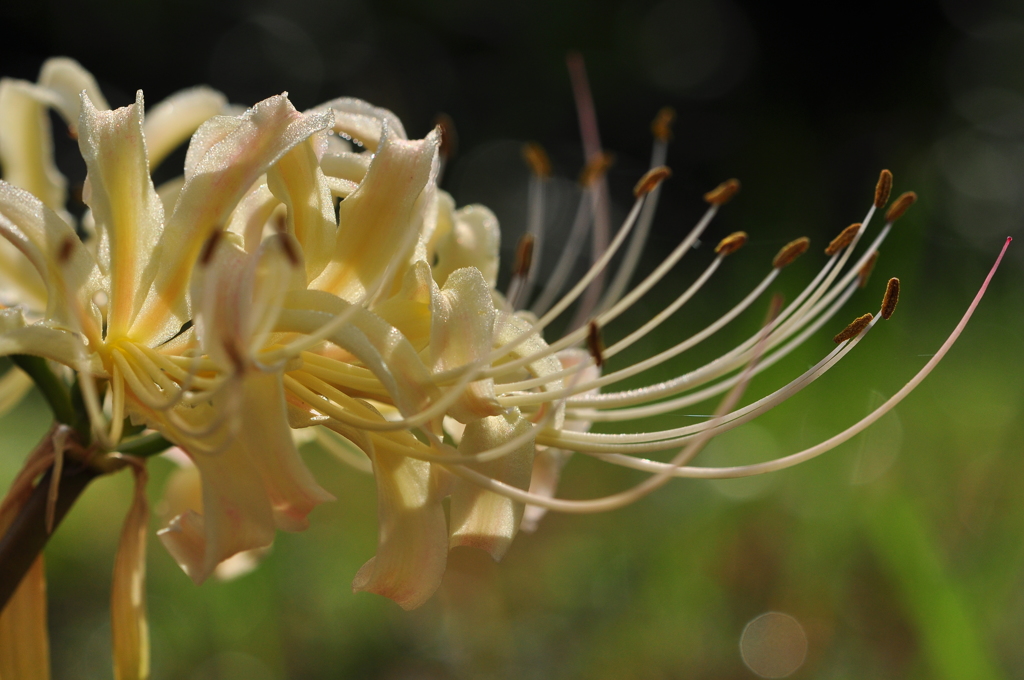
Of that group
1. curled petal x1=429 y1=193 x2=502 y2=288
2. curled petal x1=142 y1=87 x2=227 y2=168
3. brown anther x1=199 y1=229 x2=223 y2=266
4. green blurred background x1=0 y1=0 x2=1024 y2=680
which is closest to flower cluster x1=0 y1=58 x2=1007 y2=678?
brown anther x1=199 y1=229 x2=223 y2=266

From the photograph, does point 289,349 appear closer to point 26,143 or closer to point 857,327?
point 857,327

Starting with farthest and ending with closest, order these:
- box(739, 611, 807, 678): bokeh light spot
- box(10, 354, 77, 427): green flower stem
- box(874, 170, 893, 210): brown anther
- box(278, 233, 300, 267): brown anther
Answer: box(739, 611, 807, 678): bokeh light spot
box(874, 170, 893, 210): brown anther
box(10, 354, 77, 427): green flower stem
box(278, 233, 300, 267): brown anther

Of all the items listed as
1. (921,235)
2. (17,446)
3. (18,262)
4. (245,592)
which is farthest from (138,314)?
(17,446)

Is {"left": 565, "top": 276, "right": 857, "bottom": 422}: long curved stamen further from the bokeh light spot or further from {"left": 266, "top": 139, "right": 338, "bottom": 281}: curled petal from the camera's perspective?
the bokeh light spot

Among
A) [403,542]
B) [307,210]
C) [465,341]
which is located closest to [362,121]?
[307,210]

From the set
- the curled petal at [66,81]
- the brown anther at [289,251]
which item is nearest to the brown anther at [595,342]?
the brown anther at [289,251]

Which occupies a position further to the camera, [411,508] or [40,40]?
[40,40]

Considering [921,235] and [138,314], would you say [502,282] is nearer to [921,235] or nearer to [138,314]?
[921,235]
